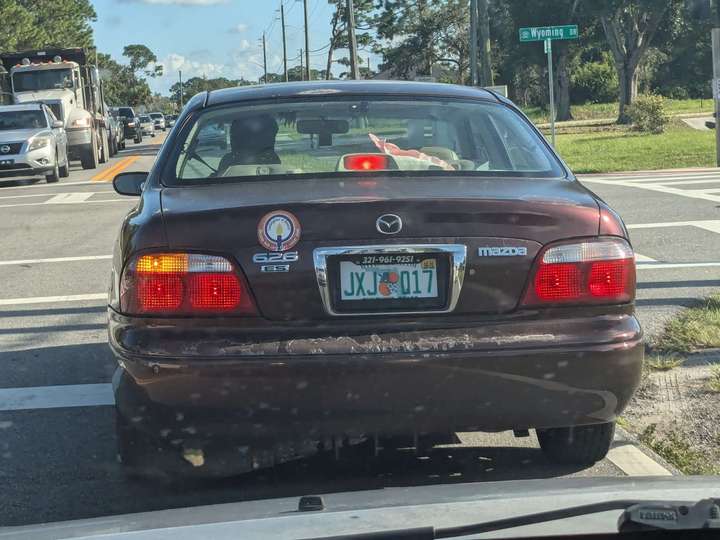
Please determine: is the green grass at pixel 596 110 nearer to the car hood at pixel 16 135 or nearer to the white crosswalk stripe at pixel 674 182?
the car hood at pixel 16 135

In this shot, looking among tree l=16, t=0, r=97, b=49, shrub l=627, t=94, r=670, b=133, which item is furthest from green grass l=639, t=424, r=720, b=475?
tree l=16, t=0, r=97, b=49

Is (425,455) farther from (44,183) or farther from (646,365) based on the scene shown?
(44,183)

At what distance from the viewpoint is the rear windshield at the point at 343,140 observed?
474cm

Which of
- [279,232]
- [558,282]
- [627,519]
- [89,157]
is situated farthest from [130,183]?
[89,157]

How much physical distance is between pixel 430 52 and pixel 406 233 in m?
81.5

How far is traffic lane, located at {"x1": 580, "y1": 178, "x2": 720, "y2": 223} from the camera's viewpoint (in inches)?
508

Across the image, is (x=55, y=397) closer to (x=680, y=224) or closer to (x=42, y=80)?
(x=680, y=224)

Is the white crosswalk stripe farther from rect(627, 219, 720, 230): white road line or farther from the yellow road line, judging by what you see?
the yellow road line

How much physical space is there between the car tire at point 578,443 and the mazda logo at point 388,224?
1212 mm

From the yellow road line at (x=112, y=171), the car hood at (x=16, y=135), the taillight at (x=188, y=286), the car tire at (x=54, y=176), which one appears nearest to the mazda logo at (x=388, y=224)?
the taillight at (x=188, y=286)

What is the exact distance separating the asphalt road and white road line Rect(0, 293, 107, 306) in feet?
0.06

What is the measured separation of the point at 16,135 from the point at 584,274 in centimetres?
2106

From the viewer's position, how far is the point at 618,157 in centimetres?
2448

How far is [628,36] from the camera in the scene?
46.6 m
